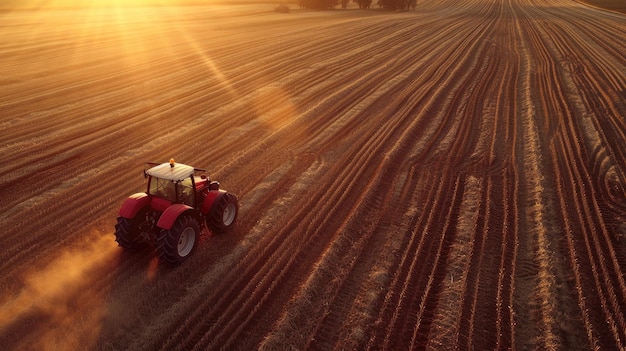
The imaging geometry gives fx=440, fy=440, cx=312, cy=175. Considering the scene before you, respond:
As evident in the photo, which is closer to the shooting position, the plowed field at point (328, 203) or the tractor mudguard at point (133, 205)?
the plowed field at point (328, 203)

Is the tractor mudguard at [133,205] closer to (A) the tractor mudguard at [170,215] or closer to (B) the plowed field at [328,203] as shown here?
(A) the tractor mudguard at [170,215]

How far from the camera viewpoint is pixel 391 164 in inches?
470

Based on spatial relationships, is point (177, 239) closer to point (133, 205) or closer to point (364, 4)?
point (133, 205)

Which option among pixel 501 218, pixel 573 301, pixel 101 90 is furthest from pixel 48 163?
pixel 573 301

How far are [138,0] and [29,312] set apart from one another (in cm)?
7540

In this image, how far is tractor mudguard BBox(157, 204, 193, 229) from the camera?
7086mm

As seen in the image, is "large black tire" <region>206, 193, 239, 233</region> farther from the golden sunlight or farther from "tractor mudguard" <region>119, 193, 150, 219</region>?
the golden sunlight

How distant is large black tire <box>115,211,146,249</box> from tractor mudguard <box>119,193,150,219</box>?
118 mm

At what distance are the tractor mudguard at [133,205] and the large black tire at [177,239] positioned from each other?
25.0 inches

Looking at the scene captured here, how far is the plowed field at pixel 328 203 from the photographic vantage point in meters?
6.65

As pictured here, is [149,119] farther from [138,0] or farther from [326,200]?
[138,0]

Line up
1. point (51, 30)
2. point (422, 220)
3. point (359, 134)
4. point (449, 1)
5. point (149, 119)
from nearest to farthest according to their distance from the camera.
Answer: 1. point (422, 220)
2. point (359, 134)
3. point (149, 119)
4. point (51, 30)
5. point (449, 1)

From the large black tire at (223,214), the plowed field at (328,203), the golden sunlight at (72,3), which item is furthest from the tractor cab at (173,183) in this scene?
the golden sunlight at (72,3)

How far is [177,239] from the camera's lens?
A: 285 inches
